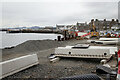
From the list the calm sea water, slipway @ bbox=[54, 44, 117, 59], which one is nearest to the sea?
the calm sea water

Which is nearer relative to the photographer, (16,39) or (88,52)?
(88,52)

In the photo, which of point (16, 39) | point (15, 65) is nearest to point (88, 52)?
point (15, 65)

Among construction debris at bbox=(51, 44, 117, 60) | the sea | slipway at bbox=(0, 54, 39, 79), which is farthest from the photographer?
the sea

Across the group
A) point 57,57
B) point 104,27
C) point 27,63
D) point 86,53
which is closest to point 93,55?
point 86,53

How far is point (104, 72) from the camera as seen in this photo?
249 inches

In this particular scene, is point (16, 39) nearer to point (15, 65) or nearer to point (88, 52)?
point (88, 52)

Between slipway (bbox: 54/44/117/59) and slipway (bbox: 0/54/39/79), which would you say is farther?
slipway (bbox: 54/44/117/59)

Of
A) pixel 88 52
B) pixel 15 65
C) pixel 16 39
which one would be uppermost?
pixel 16 39

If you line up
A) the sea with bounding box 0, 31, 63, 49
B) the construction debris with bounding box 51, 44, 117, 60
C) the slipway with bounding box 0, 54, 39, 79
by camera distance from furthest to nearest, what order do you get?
the sea with bounding box 0, 31, 63, 49 → the construction debris with bounding box 51, 44, 117, 60 → the slipway with bounding box 0, 54, 39, 79

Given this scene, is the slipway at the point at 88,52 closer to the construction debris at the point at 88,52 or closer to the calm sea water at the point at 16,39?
the construction debris at the point at 88,52

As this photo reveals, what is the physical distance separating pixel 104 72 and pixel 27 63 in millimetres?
4485

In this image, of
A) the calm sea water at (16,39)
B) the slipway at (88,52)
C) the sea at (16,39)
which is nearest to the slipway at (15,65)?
the slipway at (88,52)

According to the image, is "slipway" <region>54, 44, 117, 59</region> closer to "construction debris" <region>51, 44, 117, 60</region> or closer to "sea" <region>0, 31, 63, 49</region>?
"construction debris" <region>51, 44, 117, 60</region>

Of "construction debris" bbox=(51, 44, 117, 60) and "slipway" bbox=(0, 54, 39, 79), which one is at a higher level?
"construction debris" bbox=(51, 44, 117, 60)
